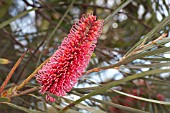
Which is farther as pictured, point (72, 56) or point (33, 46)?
point (33, 46)

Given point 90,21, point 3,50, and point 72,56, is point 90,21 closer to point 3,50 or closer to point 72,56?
point 72,56

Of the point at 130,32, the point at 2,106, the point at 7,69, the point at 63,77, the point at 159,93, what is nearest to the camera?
the point at 63,77

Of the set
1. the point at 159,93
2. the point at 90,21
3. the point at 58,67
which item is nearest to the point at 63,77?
the point at 58,67

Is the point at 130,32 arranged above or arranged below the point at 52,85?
above

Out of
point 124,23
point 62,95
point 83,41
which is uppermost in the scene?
point 124,23

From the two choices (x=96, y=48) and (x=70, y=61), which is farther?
(x=96, y=48)

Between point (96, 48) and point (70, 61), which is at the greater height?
point (96, 48)

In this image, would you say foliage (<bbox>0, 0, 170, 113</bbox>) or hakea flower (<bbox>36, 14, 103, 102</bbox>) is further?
foliage (<bbox>0, 0, 170, 113</bbox>)

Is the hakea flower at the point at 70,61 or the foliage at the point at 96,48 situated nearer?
the hakea flower at the point at 70,61
